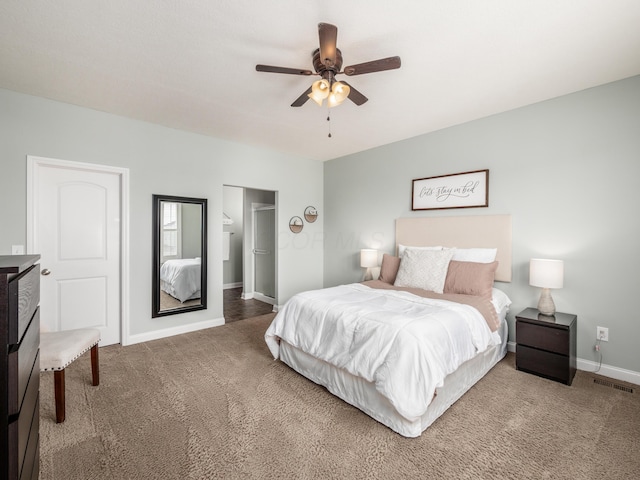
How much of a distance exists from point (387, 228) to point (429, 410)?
9.28ft

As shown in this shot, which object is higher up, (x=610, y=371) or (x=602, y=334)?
(x=602, y=334)

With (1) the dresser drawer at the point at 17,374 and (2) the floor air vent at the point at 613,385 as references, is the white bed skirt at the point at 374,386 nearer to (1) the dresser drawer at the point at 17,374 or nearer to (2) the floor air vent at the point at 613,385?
(2) the floor air vent at the point at 613,385

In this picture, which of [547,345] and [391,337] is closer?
[391,337]

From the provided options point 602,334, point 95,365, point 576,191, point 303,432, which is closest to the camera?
point 303,432

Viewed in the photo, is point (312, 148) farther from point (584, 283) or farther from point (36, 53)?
point (584, 283)

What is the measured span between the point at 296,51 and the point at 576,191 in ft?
9.33

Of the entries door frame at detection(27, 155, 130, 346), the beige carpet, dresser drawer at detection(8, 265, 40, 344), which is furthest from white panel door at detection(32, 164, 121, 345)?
dresser drawer at detection(8, 265, 40, 344)

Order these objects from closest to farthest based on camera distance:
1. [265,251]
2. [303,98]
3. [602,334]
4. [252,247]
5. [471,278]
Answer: [303,98], [602,334], [471,278], [265,251], [252,247]

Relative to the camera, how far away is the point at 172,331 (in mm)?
3834

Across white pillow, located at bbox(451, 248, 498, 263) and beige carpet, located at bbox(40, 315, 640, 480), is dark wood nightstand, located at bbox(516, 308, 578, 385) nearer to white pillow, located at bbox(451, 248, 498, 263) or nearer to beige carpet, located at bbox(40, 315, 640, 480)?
beige carpet, located at bbox(40, 315, 640, 480)

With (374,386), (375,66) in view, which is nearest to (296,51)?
(375,66)

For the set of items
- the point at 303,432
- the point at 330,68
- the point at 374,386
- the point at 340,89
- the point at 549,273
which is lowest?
the point at 303,432

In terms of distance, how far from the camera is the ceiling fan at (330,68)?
186 cm

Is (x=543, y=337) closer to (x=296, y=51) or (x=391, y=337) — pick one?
(x=391, y=337)
